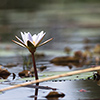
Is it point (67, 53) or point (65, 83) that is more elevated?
point (67, 53)

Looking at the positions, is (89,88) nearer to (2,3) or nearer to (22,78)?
(22,78)

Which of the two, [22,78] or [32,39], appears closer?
[32,39]

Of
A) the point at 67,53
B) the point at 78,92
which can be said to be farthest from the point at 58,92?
the point at 67,53

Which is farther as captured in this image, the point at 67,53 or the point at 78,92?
the point at 67,53

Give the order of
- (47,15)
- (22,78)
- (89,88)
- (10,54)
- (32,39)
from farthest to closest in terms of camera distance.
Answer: (47,15) → (10,54) → (22,78) → (32,39) → (89,88)

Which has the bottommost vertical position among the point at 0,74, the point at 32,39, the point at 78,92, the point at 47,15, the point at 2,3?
the point at 78,92

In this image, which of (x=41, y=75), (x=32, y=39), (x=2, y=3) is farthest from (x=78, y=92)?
(x=2, y=3)

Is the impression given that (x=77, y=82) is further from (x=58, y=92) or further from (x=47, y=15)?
(x=47, y=15)

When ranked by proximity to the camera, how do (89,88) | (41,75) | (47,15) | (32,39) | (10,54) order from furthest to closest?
(47,15), (10,54), (41,75), (32,39), (89,88)

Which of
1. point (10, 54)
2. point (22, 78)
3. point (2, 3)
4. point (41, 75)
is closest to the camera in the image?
point (22, 78)
